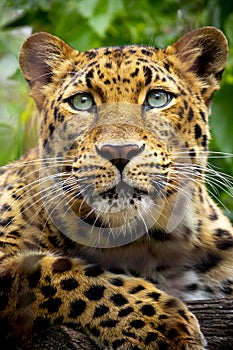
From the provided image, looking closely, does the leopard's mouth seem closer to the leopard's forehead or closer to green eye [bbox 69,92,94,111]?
the leopard's forehead

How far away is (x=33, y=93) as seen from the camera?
6.19 meters

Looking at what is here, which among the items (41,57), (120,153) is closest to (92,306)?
(120,153)

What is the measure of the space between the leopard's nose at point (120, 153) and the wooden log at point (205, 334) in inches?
37.5

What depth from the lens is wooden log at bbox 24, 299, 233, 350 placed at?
468 centimetres

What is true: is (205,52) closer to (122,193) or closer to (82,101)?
(82,101)

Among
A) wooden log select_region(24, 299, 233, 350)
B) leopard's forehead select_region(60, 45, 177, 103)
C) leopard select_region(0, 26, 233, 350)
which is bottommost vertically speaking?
wooden log select_region(24, 299, 233, 350)

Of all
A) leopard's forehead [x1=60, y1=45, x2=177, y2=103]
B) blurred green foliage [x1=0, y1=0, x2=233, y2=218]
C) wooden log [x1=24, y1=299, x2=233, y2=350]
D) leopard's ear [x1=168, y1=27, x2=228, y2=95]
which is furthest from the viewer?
blurred green foliage [x1=0, y1=0, x2=233, y2=218]

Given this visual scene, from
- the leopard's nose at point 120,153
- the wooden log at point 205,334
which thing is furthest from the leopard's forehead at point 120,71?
the wooden log at point 205,334

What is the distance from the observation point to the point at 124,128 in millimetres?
5355

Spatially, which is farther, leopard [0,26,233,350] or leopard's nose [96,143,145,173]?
leopard's nose [96,143,145,173]

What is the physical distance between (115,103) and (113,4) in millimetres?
1567

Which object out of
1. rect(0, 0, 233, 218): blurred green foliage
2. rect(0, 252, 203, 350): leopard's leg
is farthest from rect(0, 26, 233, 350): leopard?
rect(0, 0, 233, 218): blurred green foliage

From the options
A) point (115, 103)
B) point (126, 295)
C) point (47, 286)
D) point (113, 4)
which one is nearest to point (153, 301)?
point (126, 295)

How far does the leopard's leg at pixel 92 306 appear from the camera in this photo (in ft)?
A: 15.4
